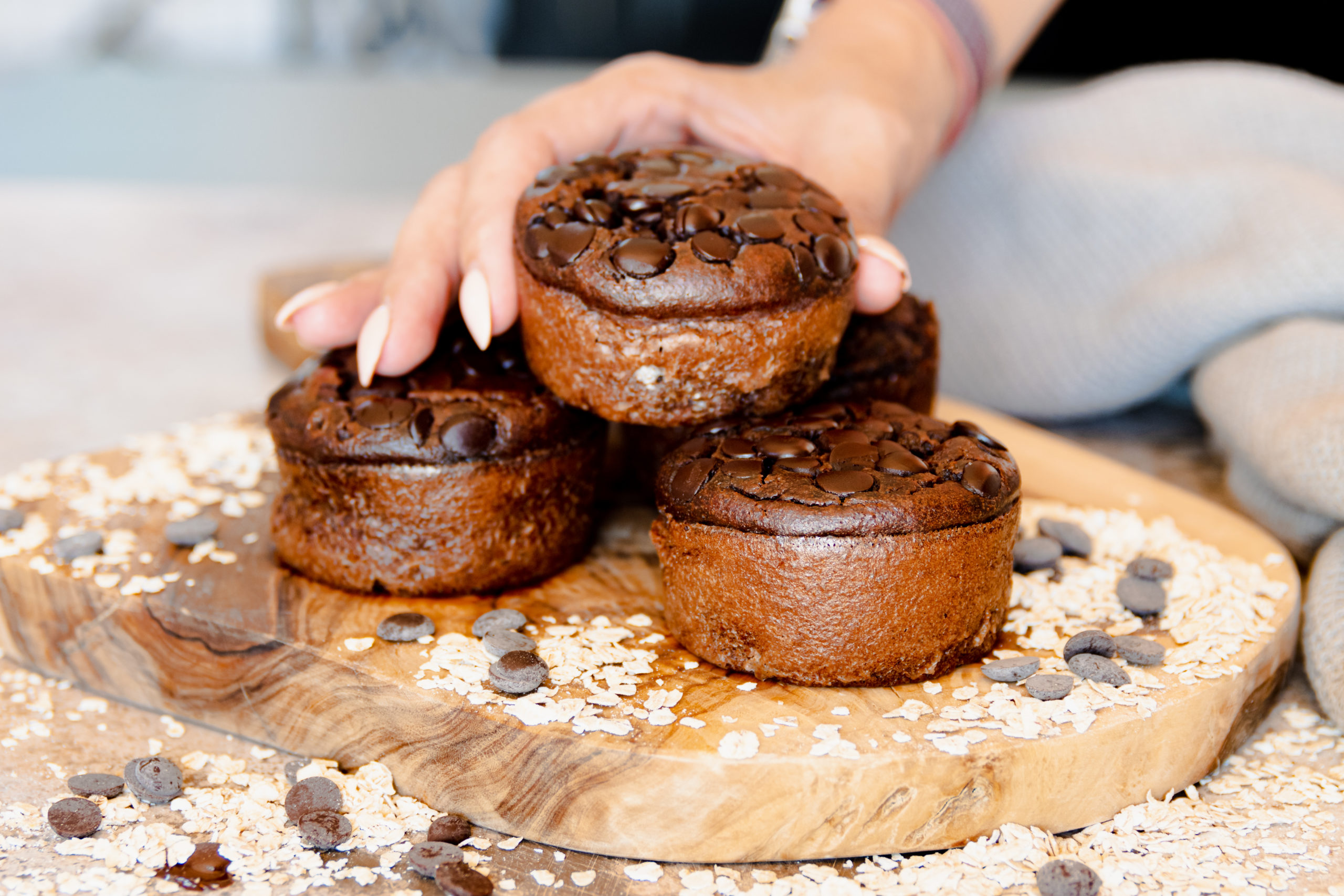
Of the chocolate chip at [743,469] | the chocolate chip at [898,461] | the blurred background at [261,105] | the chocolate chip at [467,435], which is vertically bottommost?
the blurred background at [261,105]

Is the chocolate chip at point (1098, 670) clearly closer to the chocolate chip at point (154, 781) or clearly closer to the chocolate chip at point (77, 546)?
the chocolate chip at point (154, 781)

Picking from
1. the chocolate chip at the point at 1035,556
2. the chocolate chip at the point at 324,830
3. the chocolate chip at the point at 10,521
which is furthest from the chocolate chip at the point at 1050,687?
the chocolate chip at the point at 10,521

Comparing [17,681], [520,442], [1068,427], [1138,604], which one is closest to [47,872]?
[17,681]

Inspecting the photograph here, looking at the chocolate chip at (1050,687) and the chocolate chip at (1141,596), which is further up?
the chocolate chip at (1050,687)

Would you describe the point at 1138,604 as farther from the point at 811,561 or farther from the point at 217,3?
the point at 217,3

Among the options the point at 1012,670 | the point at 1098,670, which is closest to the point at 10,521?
the point at 1012,670

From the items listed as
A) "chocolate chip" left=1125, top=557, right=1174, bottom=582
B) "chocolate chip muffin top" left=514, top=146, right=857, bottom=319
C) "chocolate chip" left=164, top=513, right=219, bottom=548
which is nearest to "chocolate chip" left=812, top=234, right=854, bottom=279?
"chocolate chip muffin top" left=514, top=146, right=857, bottom=319

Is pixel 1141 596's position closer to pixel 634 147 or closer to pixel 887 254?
pixel 887 254
